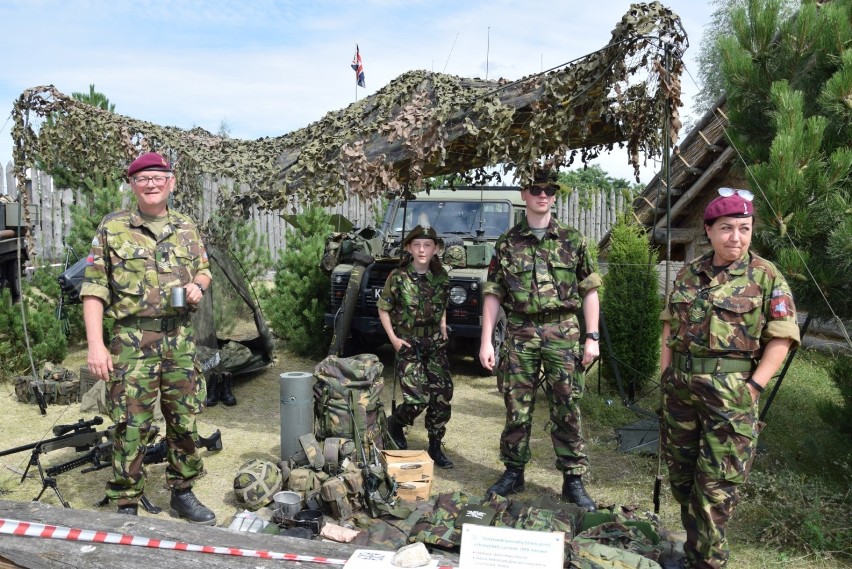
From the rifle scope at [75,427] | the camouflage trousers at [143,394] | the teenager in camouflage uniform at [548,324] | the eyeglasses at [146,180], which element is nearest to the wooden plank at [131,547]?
the camouflage trousers at [143,394]

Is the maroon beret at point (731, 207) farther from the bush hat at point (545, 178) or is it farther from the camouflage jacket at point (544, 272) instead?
the bush hat at point (545, 178)

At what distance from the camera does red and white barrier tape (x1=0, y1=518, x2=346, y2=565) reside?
2.88m

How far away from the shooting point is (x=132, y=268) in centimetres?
371

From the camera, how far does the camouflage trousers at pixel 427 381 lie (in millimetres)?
4914

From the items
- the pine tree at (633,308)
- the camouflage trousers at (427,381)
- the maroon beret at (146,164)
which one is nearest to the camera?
the maroon beret at (146,164)

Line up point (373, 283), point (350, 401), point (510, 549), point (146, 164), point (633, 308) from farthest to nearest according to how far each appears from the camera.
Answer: point (373, 283) < point (633, 308) < point (350, 401) < point (146, 164) < point (510, 549)

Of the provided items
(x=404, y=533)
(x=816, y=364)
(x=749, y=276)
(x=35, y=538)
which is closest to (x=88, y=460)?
(x=35, y=538)

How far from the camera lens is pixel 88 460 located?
457 cm

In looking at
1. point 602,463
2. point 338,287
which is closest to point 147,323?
point 602,463

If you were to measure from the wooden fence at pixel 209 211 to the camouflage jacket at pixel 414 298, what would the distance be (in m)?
0.69

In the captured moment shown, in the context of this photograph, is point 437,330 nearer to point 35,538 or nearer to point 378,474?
point 378,474

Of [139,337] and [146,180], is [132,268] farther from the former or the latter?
[146,180]

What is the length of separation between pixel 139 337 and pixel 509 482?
7.98ft

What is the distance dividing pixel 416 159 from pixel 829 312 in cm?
299
